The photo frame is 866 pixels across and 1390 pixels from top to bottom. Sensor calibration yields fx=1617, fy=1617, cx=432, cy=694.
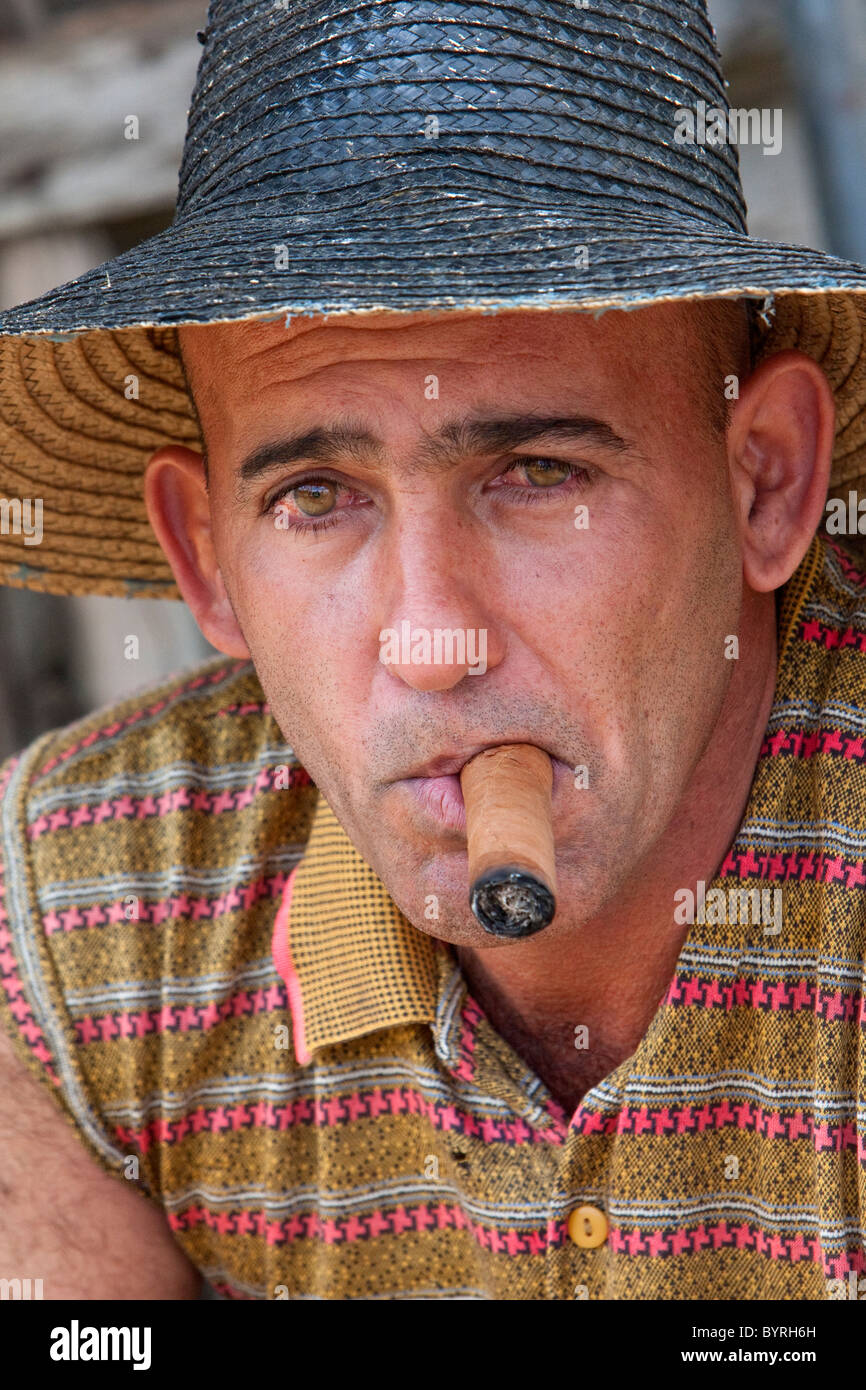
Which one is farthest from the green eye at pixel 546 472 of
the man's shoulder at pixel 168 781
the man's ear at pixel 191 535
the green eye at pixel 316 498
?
the man's shoulder at pixel 168 781

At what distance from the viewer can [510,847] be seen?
154 centimetres

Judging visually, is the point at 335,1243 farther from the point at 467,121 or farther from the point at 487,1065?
the point at 467,121

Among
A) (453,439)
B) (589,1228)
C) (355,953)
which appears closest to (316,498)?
(453,439)

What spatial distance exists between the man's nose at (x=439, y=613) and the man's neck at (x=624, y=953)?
0.44m

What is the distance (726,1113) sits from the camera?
205 cm

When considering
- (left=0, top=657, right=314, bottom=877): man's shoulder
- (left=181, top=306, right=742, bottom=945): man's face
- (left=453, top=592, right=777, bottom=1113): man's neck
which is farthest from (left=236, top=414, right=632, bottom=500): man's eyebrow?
(left=0, top=657, right=314, bottom=877): man's shoulder

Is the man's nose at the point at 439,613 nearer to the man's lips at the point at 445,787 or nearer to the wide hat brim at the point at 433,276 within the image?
the man's lips at the point at 445,787

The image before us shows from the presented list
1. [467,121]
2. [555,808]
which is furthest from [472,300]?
[555,808]

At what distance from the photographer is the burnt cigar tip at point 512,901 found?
1.51m

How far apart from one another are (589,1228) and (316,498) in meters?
0.99

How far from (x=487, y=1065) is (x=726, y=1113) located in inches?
12.8

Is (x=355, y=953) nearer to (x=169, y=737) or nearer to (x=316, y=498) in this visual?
(x=169, y=737)

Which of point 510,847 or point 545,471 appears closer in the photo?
point 510,847

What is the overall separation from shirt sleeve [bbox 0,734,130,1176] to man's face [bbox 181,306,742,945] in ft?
2.40
